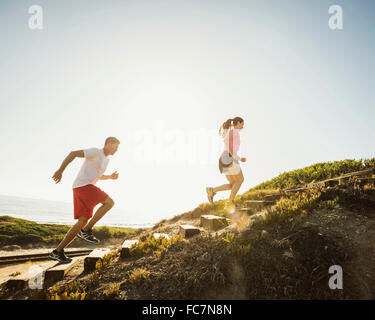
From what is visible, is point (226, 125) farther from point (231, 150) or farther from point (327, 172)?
point (327, 172)

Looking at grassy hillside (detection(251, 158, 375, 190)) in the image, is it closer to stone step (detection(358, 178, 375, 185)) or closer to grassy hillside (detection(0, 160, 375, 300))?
stone step (detection(358, 178, 375, 185))

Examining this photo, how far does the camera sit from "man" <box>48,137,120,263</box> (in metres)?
3.83

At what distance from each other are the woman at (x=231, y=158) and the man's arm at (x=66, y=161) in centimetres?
398

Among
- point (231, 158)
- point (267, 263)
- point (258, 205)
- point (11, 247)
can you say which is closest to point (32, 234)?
point (11, 247)

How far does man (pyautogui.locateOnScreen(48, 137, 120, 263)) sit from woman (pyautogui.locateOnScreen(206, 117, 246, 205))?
3497 mm

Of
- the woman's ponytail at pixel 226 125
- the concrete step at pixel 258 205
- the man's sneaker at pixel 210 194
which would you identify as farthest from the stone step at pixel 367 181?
the man's sneaker at pixel 210 194

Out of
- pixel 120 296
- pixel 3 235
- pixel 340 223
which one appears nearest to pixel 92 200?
pixel 120 296

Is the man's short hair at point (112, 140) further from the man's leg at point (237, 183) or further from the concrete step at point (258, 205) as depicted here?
the concrete step at point (258, 205)

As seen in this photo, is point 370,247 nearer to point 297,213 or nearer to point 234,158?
point 297,213

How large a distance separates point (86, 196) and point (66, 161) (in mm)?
825

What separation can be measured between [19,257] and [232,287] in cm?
1087

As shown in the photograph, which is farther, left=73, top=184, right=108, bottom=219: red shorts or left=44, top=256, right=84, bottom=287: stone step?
left=73, top=184, right=108, bottom=219: red shorts

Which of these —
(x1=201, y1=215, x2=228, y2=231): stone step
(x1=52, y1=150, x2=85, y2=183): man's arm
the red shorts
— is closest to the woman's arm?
(x1=201, y1=215, x2=228, y2=231): stone step

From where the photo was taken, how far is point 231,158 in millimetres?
5801
